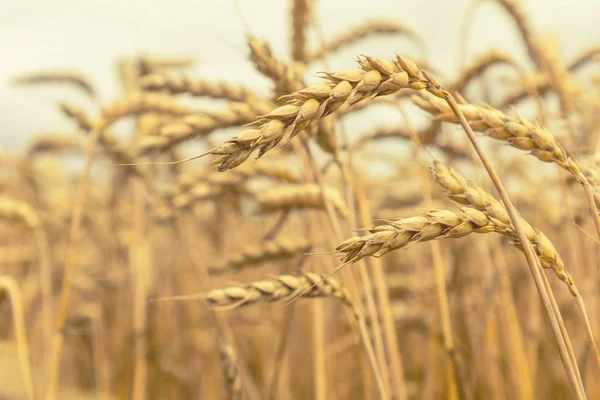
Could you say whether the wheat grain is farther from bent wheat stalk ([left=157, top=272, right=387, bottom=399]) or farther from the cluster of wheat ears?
bent wheat stalk ([left=157, top=272, right=387, bottom=399])

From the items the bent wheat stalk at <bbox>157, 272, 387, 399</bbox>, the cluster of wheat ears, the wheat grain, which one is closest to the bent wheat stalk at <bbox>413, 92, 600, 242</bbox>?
the cluster of wheat ears

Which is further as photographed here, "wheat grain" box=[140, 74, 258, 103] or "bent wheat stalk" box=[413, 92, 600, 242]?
"wheat grain" box=[140, 74, 258, 103]

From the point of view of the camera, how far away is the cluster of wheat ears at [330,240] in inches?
19.8

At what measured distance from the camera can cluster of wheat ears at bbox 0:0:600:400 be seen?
1.65ft

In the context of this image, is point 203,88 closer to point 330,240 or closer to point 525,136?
point 330,240

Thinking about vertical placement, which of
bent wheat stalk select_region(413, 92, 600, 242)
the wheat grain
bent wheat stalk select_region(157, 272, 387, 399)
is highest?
the wheat grain

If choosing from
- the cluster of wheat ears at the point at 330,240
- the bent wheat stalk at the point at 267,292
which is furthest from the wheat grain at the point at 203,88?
the bent wheat stalk at the point at 267,292

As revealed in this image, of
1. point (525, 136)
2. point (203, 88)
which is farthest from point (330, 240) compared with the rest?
point (525, 136)

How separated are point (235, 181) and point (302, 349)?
4.78ft

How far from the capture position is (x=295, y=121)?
1.43ft

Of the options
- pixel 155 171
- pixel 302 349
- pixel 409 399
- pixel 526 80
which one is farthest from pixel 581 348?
pixel 155 171

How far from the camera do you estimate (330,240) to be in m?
1.08

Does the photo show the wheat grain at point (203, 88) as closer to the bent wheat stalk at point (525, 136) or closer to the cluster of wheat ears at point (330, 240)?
the cluster of wheat ears at point (330, 240)

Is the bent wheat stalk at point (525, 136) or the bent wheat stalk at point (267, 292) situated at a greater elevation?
the bent wheat stalk at point (525, 136)
